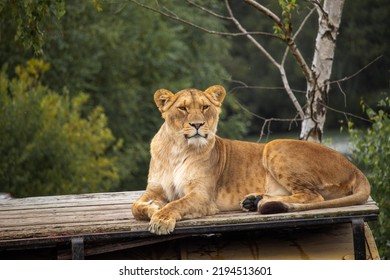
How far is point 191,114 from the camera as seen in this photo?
630 cm

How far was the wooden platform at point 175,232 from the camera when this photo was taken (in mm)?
6070

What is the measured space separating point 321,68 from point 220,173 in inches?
68.5

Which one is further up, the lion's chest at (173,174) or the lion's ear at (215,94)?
the lion's ear at (215,94)

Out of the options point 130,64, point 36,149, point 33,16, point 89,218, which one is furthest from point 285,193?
point 130,64

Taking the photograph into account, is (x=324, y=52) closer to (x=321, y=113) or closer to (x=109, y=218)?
(x=321, y=113)

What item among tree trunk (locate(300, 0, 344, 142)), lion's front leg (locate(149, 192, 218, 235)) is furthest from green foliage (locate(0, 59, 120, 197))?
lion's front leg (locate(149, 192, 218, 235))

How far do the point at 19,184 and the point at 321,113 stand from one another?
417 inches

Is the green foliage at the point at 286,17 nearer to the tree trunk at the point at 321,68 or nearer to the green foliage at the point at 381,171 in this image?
the tree trunk at the point at 321,68

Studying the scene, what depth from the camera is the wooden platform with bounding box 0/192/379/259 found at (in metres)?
6.07

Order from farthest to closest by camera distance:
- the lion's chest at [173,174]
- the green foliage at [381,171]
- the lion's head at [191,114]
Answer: the green foliage at [381,171] → the lion's chest at [173,174] → the lion's head at [191,114]

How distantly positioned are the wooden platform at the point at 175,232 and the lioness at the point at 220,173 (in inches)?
5.5

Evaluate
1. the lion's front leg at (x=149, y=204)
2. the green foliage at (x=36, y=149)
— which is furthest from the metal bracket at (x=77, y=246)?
the green foliage at (x=36, y=149)

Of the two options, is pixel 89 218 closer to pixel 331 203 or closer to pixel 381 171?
pixel 331 203

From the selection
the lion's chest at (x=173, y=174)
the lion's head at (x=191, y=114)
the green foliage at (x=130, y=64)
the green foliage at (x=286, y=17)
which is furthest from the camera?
the green foliage at (x=130, y=64)
